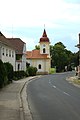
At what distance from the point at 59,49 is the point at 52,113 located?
120460 millimetres

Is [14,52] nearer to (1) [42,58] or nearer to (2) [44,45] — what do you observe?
(1) [42,58]

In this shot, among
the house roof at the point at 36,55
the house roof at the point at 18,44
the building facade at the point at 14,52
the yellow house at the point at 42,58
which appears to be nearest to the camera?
the building facade at the point at 14,52

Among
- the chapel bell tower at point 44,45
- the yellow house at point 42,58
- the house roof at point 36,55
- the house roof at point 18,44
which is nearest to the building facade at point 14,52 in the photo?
the house roof at point 18,44

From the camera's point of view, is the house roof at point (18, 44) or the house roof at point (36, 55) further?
the house roof at point (36, 55)

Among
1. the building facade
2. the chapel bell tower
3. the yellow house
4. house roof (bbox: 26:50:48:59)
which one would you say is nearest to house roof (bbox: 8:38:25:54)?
the building facade

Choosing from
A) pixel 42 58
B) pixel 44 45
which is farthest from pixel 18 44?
pixel 44 45

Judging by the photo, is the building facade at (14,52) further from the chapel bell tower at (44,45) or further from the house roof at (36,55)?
the chapel bell tower at (44,45)

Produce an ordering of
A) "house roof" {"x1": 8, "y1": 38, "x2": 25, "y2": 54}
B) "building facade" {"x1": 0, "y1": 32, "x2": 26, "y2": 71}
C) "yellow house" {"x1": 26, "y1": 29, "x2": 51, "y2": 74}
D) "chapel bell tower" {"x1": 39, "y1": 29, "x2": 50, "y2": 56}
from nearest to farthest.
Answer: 1. "building facade" {"x1": 0, "y1": 32, "x2": 26, "y2": 71}
2. "house roof" {"x1": 8, "y1": 38, "x2": 25, "y2": 54}
3. "yellow house" {"x1": 26, "y1": 29, "x2": 51, "y2": 74}
4. "chapel bell tower" {"x1": 39, "y1": 29, "x2": 50, "y2": 56}

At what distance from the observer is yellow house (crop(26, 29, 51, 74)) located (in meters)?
115

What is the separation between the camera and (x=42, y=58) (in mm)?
116062

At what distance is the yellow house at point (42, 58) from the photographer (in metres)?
115

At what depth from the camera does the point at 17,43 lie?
285 feet

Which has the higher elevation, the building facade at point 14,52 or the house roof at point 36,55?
the house roof at point 36,55

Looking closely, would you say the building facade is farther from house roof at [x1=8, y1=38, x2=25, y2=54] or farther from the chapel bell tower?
the chapel bell tower
